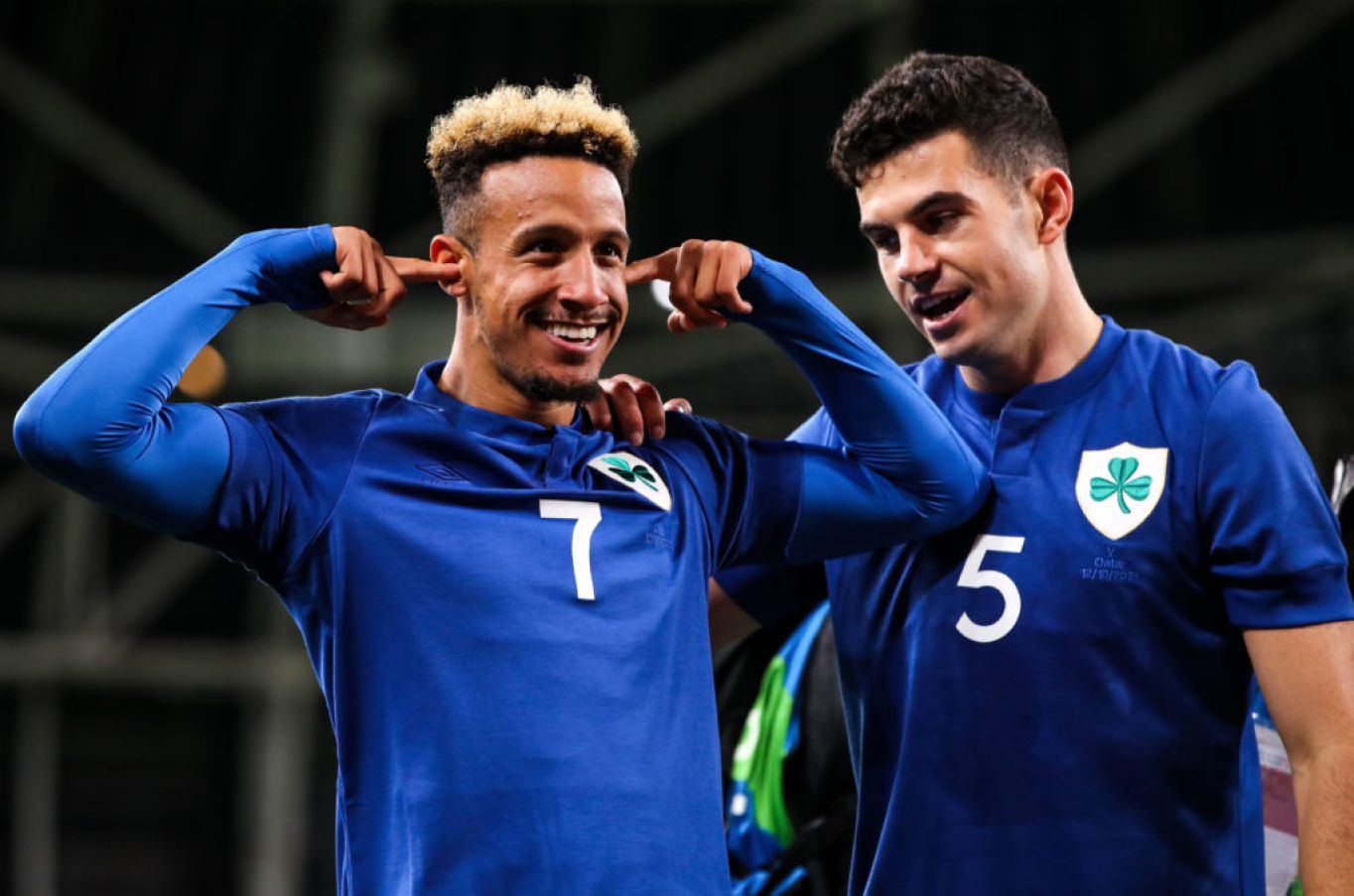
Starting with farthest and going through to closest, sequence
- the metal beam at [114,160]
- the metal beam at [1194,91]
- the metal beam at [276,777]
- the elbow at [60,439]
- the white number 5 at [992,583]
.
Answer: the metal beam at [276,777] < the metal beam at [114,160] < the metal beam at [1194,91] < the white number 5 at [992,583] < the elbow at [60,439]

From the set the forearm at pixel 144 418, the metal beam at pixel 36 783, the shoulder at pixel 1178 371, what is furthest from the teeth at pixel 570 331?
the metal beam at pixel 36 783

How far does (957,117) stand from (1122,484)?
54cm

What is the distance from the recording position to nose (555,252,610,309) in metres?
2.16

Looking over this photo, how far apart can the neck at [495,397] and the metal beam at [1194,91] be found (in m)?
7.63

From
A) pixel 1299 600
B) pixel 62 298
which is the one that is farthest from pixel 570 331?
pixel 62 298

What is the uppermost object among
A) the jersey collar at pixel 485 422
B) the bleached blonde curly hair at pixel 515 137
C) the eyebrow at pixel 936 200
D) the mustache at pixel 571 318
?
the bleached blonde curly hair at pixel 515 137

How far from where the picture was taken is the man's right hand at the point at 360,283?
6.79 feet

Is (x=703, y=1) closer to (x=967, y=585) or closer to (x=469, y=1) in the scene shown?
(x=469, y=1)

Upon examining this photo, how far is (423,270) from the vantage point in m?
2.17

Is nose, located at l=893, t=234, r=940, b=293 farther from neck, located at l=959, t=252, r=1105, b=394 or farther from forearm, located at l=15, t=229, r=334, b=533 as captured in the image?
forearm, located at l=15, t=229, r=334, b=533

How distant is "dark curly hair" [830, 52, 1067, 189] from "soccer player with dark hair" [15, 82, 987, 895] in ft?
0.82

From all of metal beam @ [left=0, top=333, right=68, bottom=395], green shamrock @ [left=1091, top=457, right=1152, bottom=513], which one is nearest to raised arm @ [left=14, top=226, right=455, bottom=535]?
green shamrock @ [left=1091, top=457, right=1152, bottom=513]

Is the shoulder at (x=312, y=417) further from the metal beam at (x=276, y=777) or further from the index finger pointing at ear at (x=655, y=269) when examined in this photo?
the metal beam at (x=276, y=777)

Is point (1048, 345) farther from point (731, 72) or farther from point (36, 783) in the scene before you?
point (36, 783)
